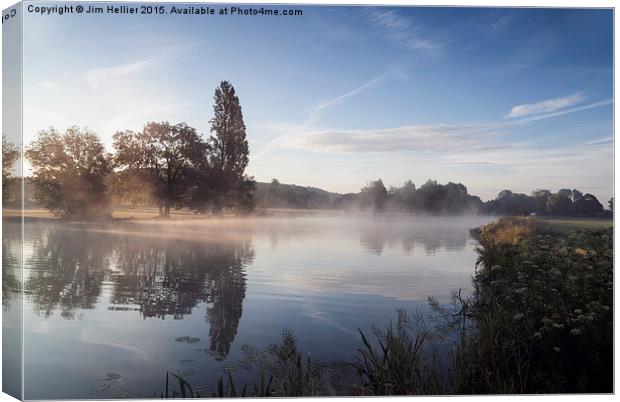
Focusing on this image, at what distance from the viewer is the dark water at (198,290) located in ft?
26.5

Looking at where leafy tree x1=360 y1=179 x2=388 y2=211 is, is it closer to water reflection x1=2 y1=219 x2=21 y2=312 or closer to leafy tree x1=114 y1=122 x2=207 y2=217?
leafy tree x1=114 y1=122 x2=207 y2=217

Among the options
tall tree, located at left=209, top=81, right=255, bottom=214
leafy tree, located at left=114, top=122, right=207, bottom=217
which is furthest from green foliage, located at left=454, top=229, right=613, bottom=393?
leafy tree, located at left=114, top=122, right=207, bottom=217

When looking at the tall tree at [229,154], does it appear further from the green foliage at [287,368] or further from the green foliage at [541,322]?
the green foliage at [541,322]

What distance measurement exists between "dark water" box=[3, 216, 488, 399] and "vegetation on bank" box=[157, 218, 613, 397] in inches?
8.2

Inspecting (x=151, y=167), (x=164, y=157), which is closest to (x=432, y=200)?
(x=164, y=157)

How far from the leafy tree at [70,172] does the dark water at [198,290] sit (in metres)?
0.27

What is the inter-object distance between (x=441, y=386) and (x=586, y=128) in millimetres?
3884

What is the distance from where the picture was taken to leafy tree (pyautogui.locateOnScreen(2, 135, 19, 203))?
27.3 feet

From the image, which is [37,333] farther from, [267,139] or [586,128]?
[586,128]

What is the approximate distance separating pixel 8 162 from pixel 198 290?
2.85 m

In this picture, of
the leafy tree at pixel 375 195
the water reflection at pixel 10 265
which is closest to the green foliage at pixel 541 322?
the leafy tree at pixel 375 195

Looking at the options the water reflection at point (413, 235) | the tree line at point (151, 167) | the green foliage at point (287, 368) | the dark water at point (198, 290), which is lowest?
the green foliage at point (287, 368)

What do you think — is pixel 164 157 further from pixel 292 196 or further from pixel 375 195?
pixel 375 195

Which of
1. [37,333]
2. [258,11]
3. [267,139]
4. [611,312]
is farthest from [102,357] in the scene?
[611,312]
